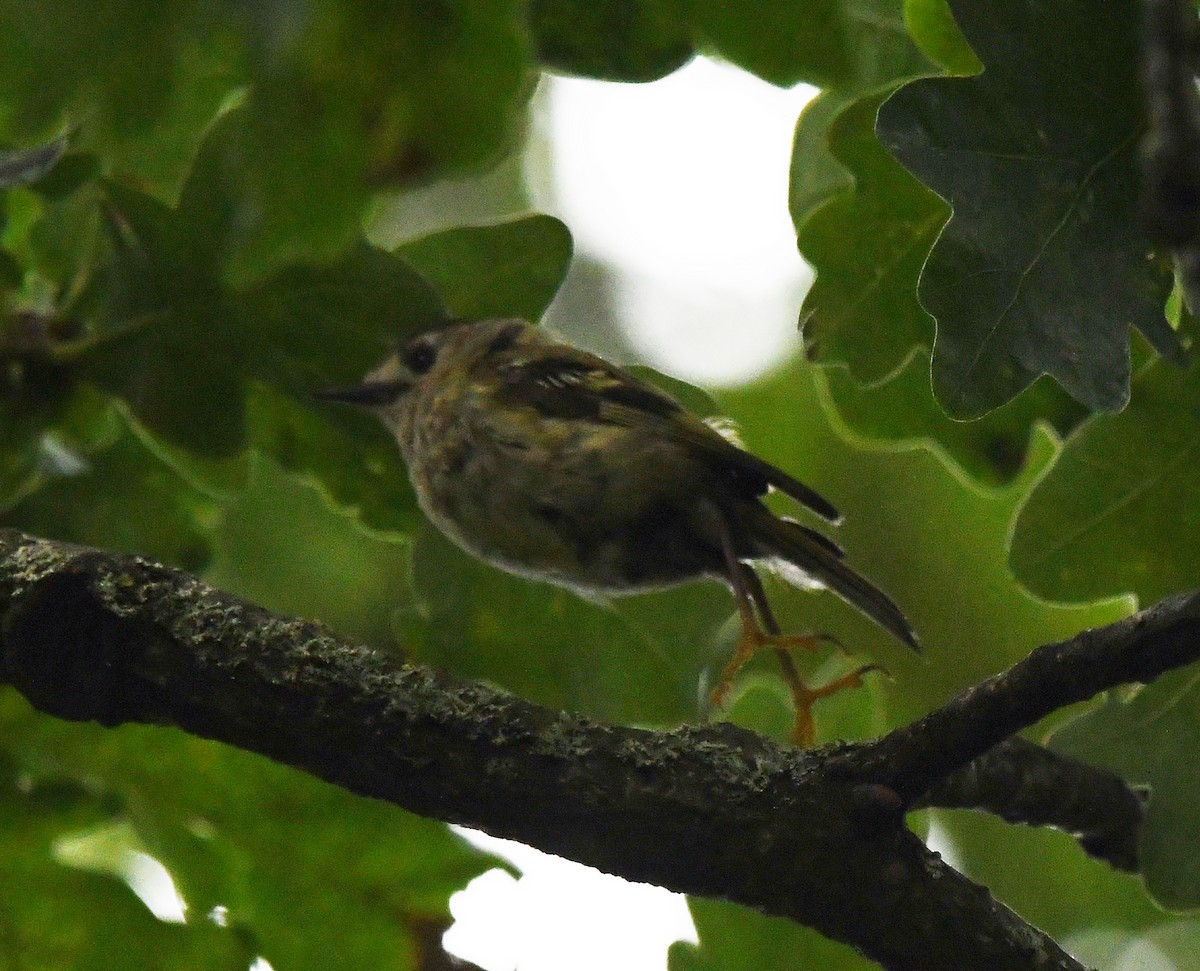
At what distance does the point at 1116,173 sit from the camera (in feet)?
7.45

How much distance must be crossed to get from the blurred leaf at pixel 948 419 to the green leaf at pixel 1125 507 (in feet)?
0.35

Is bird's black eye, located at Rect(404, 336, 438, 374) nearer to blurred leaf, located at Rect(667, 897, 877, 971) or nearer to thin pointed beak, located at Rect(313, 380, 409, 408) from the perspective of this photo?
thin pointed beak, located at Rect(313, 380, 409, 408)

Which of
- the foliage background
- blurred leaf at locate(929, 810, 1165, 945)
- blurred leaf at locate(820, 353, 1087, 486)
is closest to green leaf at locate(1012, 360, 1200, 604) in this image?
the foliage background

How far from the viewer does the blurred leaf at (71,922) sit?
309 centimetres

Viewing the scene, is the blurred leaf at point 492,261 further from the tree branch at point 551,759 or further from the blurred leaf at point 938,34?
the tree branch at point 551,759

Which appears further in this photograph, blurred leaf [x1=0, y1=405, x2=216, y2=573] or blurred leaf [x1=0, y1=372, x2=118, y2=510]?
blurred leaf [x1=0, y1=405, x2=216, y2=573]

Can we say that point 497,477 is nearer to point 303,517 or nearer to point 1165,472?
point 303,517

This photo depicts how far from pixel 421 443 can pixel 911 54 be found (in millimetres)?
1355

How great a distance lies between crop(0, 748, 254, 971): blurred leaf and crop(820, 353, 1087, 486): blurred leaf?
152 centimetres

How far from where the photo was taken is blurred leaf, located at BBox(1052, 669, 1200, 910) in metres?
2.91

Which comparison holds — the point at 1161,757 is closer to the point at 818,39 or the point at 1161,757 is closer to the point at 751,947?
the point at 751,947

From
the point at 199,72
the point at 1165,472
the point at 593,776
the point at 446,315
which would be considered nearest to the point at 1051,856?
the point at 1165,472

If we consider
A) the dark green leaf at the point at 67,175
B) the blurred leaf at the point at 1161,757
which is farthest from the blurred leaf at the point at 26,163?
the blurred leaf at the point at 1161,757

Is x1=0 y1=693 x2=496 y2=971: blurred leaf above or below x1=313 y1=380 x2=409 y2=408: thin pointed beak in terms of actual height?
below
